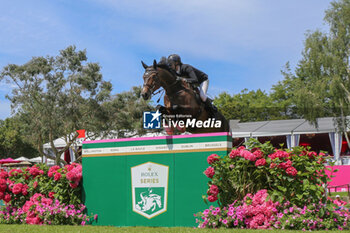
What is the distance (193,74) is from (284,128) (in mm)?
22913

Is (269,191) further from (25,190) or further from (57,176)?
(25,190)

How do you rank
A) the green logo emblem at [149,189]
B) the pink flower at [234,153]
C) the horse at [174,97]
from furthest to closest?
1. the horse at [174,97]
2. the green logo emblem at [149,189]
3. the pink flower at [234,153]

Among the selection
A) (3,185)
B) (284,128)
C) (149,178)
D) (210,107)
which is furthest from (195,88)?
(284,128)

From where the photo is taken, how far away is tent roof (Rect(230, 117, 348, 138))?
2817 cm

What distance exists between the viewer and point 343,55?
1126 inches

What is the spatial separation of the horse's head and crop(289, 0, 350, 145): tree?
929 inches

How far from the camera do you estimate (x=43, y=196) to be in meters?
8.12

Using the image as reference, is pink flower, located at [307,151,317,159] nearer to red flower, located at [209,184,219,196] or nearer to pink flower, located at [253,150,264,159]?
pink flower, located at [253,150,264,159]

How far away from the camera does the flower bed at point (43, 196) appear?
Answer: 7656 millimetres

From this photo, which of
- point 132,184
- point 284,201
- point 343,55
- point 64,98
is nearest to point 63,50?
point 64,98

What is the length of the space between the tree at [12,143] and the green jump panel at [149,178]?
174 feet

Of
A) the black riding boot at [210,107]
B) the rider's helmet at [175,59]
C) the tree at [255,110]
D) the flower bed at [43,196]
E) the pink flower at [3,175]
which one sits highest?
the tree at [255,110]

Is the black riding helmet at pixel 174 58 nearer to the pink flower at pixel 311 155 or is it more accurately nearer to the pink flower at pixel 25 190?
the pink flower at pixel 311 155

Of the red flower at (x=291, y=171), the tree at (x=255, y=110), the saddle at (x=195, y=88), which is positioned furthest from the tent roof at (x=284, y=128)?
the red flower at (x=291, y=171)
